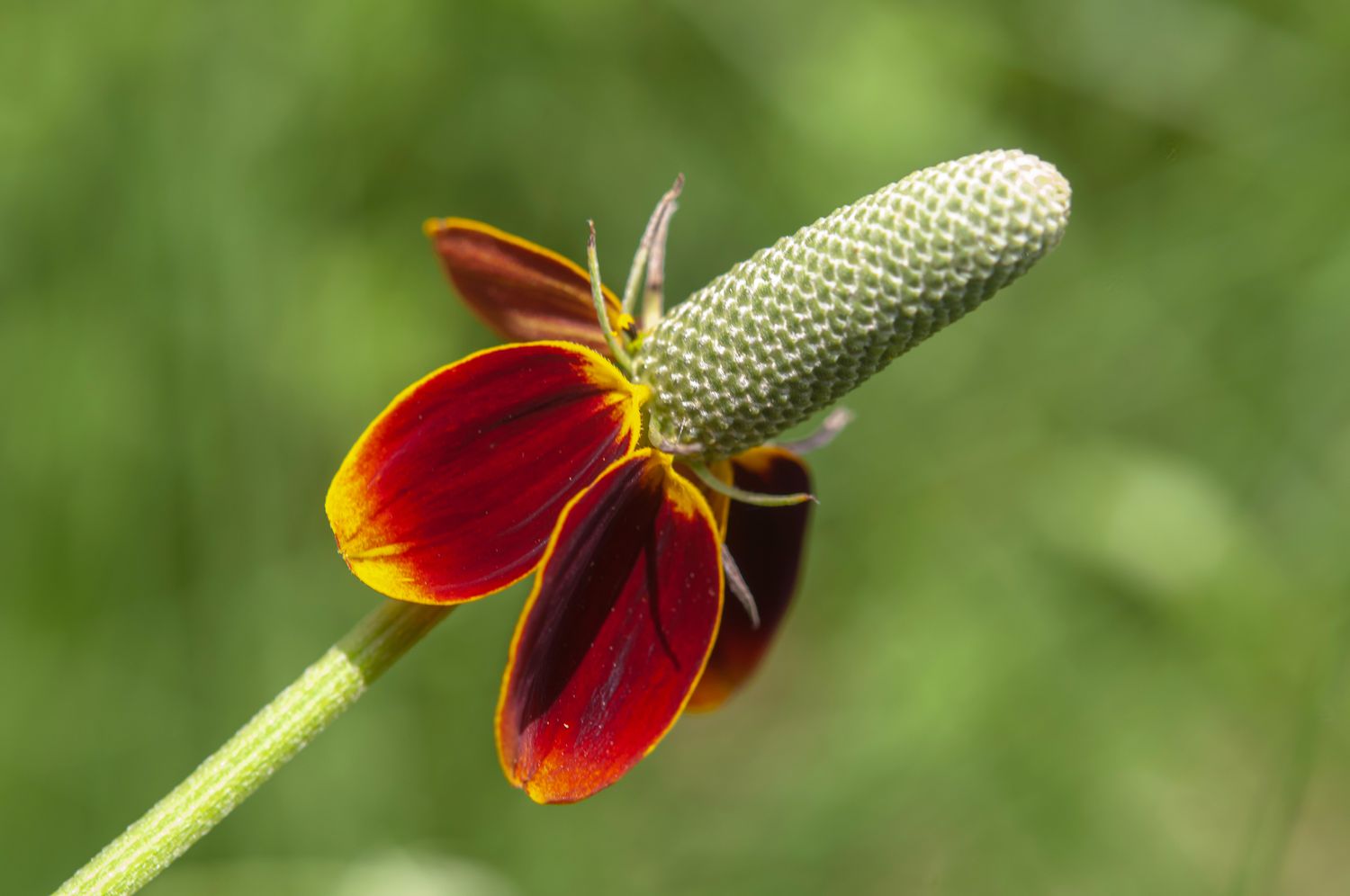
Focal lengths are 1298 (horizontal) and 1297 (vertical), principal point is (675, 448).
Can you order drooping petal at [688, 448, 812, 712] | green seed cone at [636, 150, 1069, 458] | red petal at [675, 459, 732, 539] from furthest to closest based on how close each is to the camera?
drooping petal at [688, 448, 812, 712] → red petal at [675, 459, 732, 539] → green seed cone at [636, 150, 1069, 458]

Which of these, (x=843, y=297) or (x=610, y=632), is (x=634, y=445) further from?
(x=843, y=297)

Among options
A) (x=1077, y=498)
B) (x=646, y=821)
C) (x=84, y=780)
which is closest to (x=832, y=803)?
(x=646, y=821)

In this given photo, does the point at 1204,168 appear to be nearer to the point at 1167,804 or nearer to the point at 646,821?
the point at 1167,804

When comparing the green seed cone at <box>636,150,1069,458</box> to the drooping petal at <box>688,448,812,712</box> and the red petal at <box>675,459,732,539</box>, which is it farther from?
the drooping petal at <box>688,448,812,712</box>

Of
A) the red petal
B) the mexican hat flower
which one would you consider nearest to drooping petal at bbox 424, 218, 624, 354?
the mexican hat flower

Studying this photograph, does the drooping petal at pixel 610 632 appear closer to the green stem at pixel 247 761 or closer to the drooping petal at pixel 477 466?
the drooping petal at pixel 477 466

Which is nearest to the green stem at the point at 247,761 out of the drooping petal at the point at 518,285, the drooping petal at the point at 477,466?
the drooping petal at the point at 477,466
